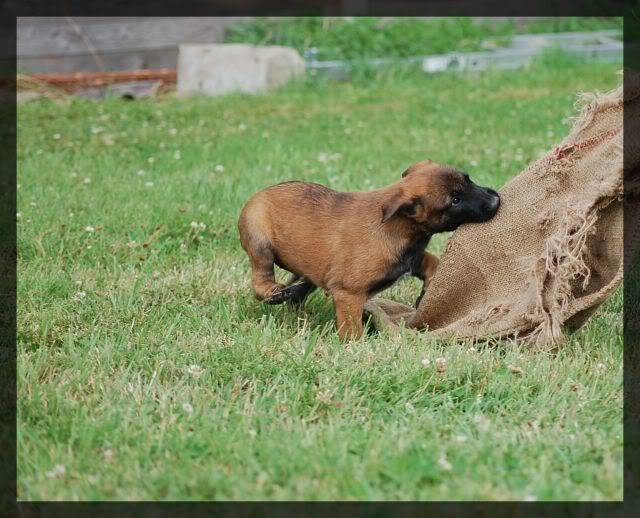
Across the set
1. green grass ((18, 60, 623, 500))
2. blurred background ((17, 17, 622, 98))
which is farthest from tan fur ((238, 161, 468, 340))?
blurred background ((17, 17, 622, 98))

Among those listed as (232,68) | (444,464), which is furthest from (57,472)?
(232,68)

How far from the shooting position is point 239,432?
3.46m

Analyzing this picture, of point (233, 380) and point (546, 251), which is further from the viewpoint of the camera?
point (546, 251)

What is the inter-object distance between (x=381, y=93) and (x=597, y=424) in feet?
24.8

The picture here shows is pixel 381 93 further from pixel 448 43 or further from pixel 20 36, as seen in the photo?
pixel 20 36

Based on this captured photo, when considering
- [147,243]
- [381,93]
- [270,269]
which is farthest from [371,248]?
[381,93]

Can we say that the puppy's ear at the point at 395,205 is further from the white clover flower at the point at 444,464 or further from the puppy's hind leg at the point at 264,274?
the white clover flower at the point at 444,464

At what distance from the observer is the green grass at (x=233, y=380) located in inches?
125

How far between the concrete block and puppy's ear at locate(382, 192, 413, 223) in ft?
23.0

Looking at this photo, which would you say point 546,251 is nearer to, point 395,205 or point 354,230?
point 395,205

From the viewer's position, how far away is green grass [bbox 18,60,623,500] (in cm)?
317

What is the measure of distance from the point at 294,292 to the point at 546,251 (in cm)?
136

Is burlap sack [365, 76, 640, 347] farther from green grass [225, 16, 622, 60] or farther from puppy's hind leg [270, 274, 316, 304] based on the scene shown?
green grass [225, 16, 622, 60]

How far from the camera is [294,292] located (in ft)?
16.3
